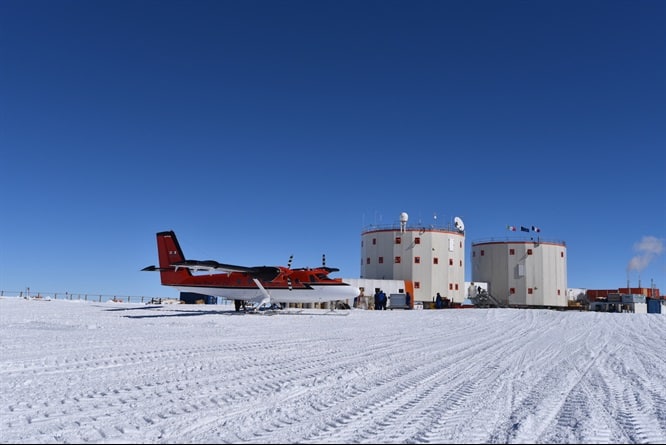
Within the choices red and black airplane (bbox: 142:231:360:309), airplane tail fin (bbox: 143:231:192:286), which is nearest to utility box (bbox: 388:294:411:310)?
red and black airplane (bbox: 142:231:360:309)

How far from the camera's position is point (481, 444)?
4070 mm

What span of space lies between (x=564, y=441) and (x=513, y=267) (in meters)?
57.3

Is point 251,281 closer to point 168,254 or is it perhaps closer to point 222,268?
point 222,268

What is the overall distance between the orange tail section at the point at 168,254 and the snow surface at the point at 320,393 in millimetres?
19473

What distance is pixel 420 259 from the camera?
51656 mm

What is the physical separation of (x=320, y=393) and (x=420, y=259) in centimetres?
4667

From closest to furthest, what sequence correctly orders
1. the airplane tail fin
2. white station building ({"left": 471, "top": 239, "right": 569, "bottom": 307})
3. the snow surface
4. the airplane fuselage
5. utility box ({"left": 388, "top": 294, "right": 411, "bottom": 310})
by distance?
the snow surface → the airplane fuselage → the airplane tail fin → utility box ({"left": 388, "top": 294, "right": 411, "bottom": 310}) → white station building ({"left": 471, "top": 239, "right": 569, "bottom": 307})

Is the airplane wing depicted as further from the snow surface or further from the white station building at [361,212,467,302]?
the white station building at [361,212,467,302]

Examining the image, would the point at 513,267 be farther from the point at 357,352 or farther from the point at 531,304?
the point at 357,352

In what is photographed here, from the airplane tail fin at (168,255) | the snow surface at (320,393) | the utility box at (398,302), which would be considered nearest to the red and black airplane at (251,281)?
the airplane tail fin at (168,255)

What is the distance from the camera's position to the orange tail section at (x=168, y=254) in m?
30.6

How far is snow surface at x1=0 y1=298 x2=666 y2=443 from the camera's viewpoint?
436 centimetres

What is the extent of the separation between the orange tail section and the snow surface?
63.9 ft

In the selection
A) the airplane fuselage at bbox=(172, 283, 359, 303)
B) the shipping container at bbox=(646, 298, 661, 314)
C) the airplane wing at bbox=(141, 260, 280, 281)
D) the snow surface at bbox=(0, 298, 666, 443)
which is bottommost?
the shipping container at bbox=(646, 298, 661, 314)
